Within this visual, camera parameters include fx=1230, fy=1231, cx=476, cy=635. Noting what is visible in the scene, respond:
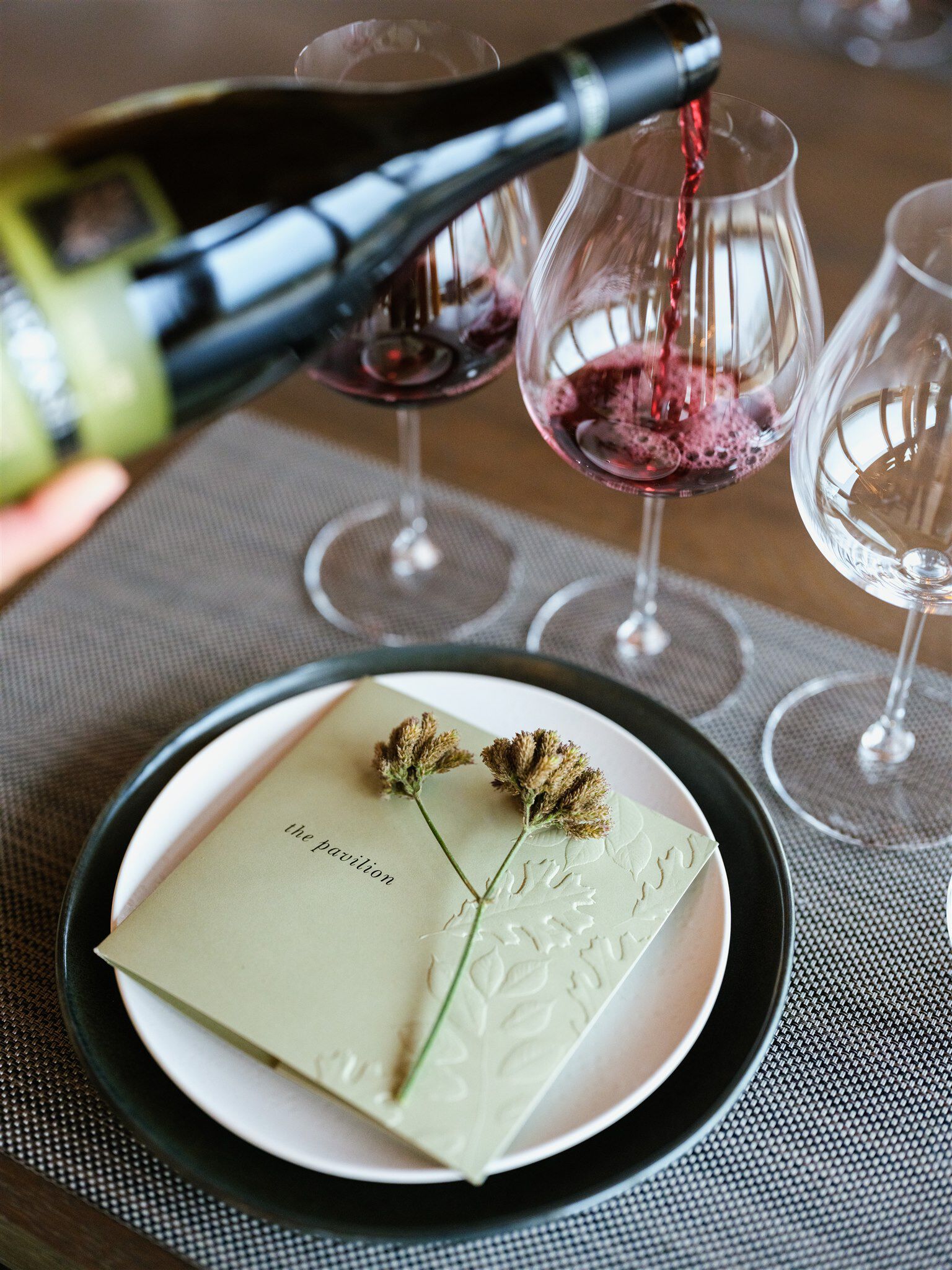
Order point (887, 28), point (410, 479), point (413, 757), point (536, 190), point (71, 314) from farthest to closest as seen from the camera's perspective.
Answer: point (887, 28), point (536, 190), point (410, 479), point (413, 757), point (71, 314)

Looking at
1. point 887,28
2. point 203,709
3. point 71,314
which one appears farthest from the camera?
point 887,28

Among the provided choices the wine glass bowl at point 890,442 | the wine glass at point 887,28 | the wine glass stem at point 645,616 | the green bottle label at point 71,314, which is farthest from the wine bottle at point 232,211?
the wine glass at point 887,28

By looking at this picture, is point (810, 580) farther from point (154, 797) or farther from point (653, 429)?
point (154, 797)

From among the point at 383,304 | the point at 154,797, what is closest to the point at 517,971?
the point at 154,797

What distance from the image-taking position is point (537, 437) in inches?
33.3

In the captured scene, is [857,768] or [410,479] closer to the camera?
[857,768]

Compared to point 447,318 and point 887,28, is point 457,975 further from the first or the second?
point 887,28

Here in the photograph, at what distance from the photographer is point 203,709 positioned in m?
0.63

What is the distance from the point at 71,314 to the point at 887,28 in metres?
1.45

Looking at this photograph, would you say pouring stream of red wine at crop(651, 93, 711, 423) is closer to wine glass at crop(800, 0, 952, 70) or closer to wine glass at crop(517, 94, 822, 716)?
wine glass at crop(517, 94, 822, 716)

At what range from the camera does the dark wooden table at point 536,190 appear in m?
0.71

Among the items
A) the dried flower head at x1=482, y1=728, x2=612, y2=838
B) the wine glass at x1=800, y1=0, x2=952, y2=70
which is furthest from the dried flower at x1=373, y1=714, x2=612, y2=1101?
the wine glass at x1=800, y1=0, x2=952, y2=70

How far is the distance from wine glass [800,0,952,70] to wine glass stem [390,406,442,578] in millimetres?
957

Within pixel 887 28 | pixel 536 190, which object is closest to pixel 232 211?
pixel 536 190
